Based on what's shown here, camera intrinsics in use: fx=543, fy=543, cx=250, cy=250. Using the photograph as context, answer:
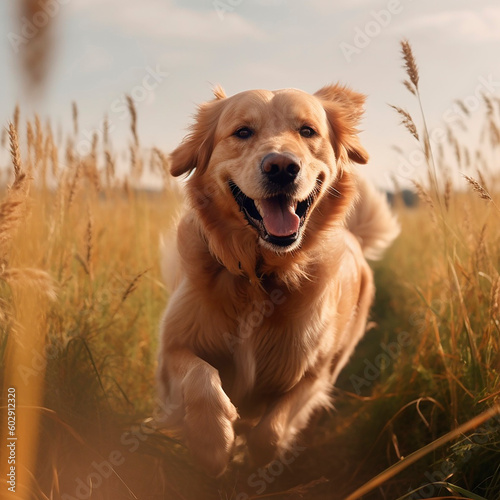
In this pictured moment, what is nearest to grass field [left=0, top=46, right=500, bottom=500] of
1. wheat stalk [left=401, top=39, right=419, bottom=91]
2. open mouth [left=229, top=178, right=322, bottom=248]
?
wheat stalk [left=401, top=39, right=419, bottom=91]

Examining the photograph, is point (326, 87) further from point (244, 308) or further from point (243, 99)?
point (244, 308)

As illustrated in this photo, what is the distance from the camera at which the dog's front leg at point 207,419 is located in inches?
90.9

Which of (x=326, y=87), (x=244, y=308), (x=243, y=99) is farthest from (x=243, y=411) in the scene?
(x=326, y=87)

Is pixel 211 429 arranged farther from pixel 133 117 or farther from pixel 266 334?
pixel 133 117

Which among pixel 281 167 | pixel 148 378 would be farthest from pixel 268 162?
pixel 148 378

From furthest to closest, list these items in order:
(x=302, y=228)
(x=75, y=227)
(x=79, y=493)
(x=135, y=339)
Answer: (x=75, y=227), (x=135, y=339), (x=302, y=228), (x=79, y=493)

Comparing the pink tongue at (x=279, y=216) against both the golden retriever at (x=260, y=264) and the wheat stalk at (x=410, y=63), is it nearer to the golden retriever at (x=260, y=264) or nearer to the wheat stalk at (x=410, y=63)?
the golden retriever at (x=260, y=264)

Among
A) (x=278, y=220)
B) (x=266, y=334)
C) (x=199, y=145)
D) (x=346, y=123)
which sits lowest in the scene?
(x=266, y=334)

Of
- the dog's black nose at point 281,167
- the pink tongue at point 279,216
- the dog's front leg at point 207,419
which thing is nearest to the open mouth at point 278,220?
the pink tongue at point 279,216

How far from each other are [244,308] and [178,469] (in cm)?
81

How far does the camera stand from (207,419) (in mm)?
2312

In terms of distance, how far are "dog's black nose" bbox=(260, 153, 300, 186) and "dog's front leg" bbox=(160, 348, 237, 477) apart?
0.92m

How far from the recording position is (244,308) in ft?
9.06

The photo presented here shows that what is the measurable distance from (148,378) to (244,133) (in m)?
1.64
